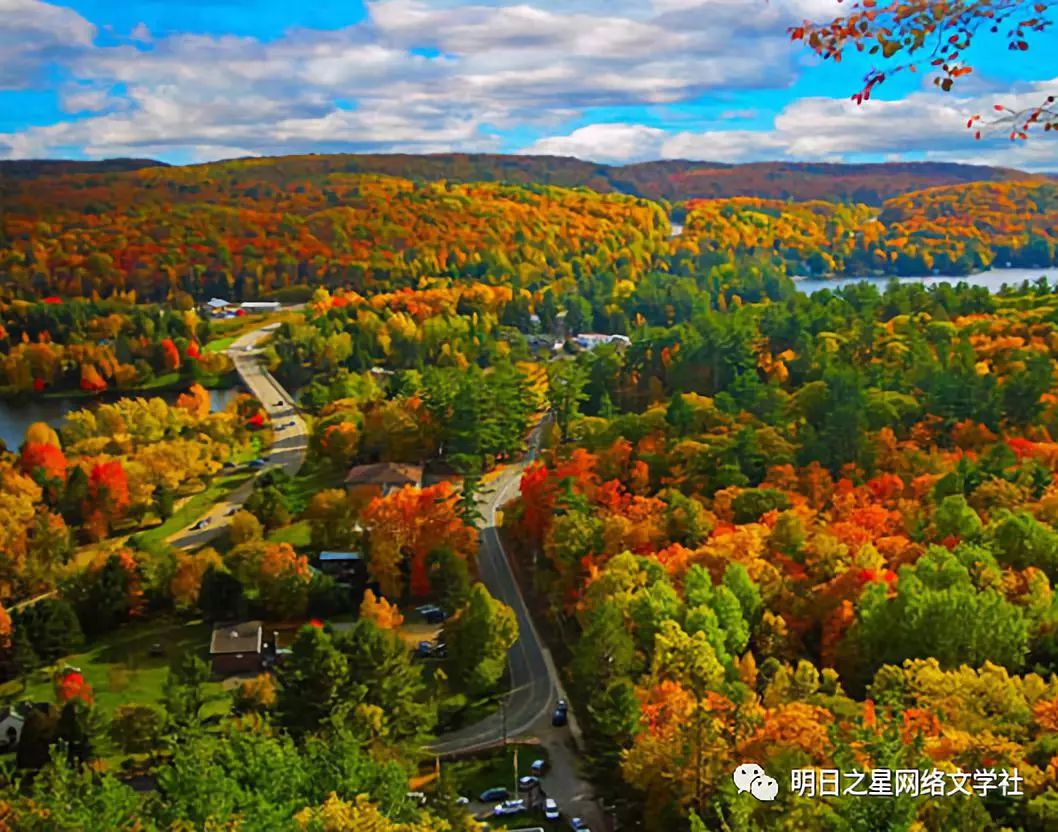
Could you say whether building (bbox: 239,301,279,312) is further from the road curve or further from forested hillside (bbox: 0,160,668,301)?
the road curve

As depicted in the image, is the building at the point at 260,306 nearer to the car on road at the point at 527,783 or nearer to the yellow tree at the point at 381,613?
the yellow tree at the point at 381,613

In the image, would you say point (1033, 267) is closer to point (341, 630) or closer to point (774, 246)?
point (774, 246)

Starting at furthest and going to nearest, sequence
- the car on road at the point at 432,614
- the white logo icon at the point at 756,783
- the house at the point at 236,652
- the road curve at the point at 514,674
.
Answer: the car on road at the point at 432,614, the house at the point at 236,652, the road curve at the point at 514,674, the white logo icon at the point at 756,783

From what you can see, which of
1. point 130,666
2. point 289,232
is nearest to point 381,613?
point 130,666

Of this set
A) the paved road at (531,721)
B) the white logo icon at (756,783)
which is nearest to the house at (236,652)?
the paved road at (531,721)

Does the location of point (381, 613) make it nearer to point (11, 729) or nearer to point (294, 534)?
point (11, 729)

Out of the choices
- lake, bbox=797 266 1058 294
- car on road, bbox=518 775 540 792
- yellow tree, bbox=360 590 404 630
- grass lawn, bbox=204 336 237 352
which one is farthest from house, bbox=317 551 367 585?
lake, bbox=797 266 1058 294
